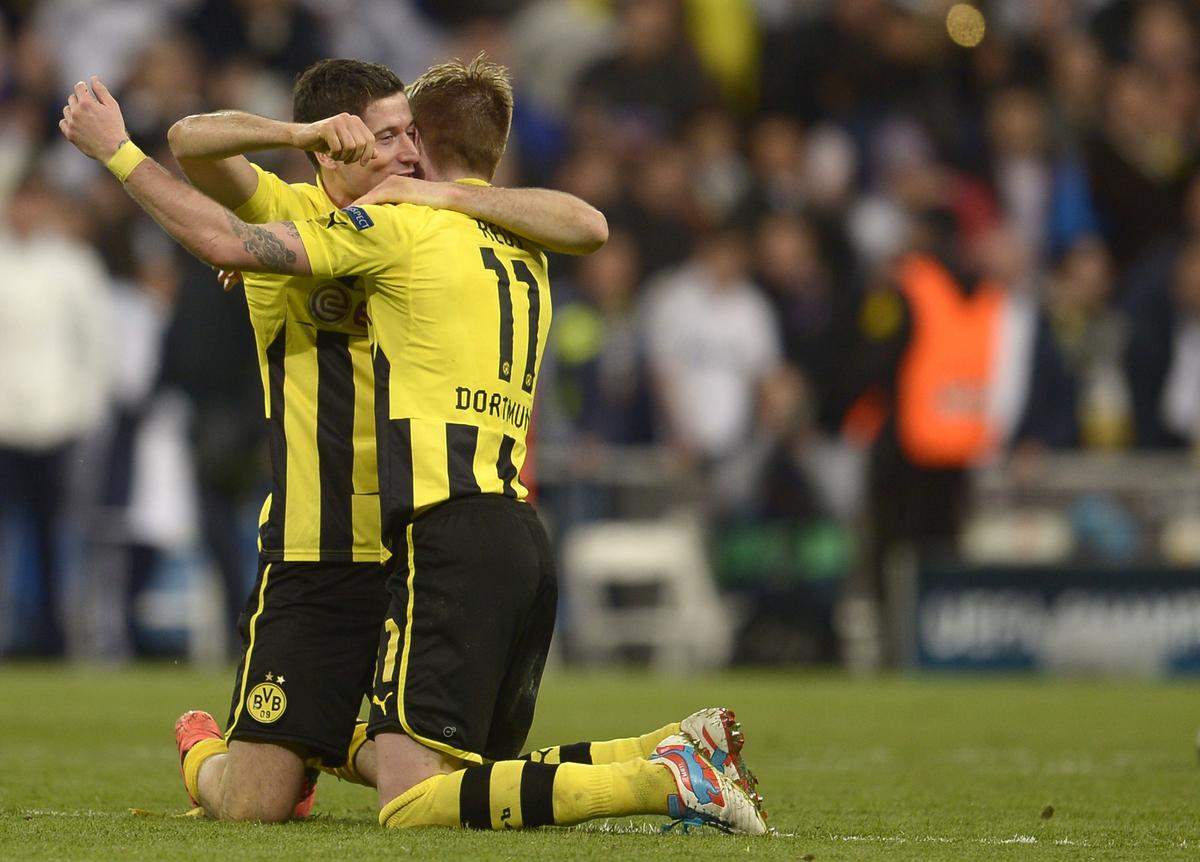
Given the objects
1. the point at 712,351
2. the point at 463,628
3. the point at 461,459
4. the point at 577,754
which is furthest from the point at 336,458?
the point at 712,351

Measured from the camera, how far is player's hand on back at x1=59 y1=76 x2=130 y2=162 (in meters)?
4.75

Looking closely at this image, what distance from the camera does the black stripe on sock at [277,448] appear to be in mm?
5211

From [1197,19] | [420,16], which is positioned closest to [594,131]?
[420,16]

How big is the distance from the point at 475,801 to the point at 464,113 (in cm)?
157

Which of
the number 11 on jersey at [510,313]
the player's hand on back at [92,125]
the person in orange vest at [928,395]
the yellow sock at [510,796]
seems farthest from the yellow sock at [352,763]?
the person in orange vest at [928,395]

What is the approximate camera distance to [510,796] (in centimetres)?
473

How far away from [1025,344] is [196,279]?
4.86 meters

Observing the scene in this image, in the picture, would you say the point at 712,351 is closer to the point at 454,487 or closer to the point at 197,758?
the point at 197,758

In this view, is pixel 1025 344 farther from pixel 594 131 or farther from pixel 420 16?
pixel 420 16

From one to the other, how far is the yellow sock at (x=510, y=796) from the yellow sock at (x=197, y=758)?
71cm

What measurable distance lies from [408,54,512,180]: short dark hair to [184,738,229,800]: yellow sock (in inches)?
59.5

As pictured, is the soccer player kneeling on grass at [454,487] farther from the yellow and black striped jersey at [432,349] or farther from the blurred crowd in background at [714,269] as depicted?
the blurred crowd in background at [714,269]

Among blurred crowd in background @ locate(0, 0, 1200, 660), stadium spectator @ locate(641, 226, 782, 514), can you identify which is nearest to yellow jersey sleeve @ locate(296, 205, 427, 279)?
blurred crowd in background @ locate(0, 0, 1200, 660)

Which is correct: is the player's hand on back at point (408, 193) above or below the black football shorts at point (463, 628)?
above
